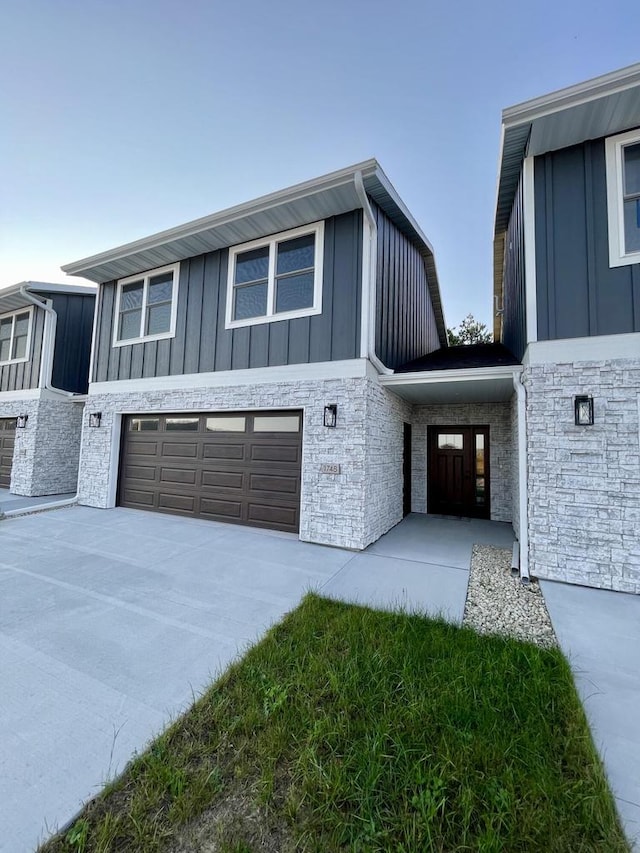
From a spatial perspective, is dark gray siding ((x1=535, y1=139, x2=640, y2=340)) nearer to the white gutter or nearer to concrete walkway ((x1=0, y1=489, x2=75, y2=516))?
concrete walkway ((x1=0, y1=489, x2=75, y2=516))

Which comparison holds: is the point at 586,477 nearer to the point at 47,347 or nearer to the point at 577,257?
the point at 577,257

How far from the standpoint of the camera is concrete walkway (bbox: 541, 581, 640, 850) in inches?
74.0

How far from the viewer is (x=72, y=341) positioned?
10586mm

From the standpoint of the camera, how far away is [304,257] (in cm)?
634

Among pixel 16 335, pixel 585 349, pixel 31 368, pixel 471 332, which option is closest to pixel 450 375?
pixel 585 349

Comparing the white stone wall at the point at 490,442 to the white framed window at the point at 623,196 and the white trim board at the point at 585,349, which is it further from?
the white framed window at the point at 623,196

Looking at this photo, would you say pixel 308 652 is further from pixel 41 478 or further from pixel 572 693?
pixel 41 478

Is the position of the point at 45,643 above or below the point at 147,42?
below

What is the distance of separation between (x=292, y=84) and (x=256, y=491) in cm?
892

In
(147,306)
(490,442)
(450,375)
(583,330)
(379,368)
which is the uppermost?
(147,306)

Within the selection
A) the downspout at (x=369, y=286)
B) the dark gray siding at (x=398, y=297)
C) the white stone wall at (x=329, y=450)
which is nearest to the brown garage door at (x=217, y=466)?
the white stone wall at (x=329, y=450)

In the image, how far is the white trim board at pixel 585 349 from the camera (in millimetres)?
4309

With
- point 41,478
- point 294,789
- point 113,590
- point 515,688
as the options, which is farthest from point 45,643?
point 41,478

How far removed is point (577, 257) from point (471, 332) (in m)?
22.7
